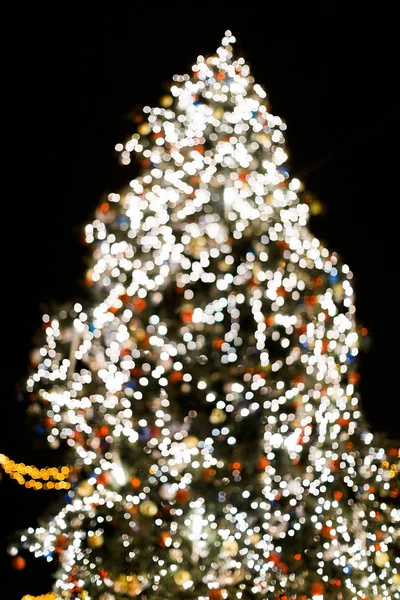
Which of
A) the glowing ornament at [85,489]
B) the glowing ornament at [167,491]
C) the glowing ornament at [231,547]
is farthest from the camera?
the glowing ornament at [85,489]

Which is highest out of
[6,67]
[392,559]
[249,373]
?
[6,67]

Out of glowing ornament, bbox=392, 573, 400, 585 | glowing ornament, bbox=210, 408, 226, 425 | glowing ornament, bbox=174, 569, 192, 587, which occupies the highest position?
glowing ornament, bbox=210, 408, 226, 425

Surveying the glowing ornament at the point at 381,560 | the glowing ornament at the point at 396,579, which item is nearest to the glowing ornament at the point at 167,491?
the glowing ornament at the point at 381,560

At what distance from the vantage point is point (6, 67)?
628cm

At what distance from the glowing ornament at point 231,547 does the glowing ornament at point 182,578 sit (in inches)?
9.5

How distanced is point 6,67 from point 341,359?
4.63 metres

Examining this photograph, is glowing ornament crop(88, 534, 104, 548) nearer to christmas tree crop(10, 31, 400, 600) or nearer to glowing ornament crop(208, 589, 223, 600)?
christmas tree crop(10, 31, 400, 600)

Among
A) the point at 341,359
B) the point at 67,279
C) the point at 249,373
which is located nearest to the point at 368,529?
the point at 341,359

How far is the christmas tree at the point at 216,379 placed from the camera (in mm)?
3363

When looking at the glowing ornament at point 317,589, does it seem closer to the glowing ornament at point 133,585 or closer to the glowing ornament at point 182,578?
the glowing ornament at point 182,578

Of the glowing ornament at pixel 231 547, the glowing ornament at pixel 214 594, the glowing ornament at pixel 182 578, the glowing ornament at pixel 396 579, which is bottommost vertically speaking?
the glowing ornament at pixel 396 579

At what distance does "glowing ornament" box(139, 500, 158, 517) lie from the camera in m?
3.46

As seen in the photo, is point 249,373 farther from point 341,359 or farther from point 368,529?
point 368,529

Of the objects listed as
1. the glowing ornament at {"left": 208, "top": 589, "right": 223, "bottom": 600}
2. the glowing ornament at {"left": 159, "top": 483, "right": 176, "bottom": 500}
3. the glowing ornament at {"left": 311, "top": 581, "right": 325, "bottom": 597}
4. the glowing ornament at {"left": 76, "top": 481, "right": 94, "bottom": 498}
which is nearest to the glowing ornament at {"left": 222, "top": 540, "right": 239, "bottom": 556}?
the glowing ornament at {"left": 208, "top": 589, "right": 223, "bottom": 600}
